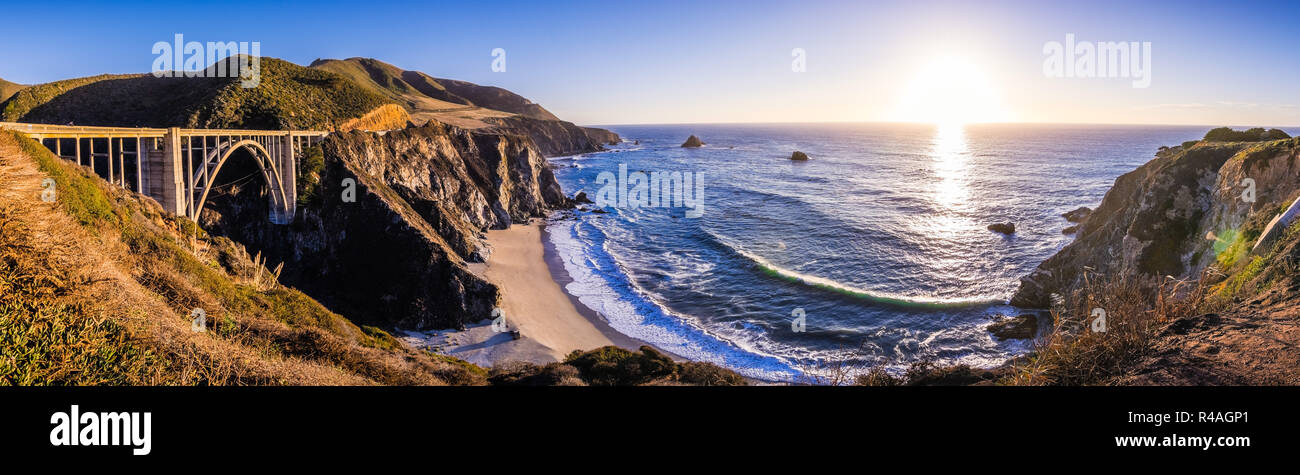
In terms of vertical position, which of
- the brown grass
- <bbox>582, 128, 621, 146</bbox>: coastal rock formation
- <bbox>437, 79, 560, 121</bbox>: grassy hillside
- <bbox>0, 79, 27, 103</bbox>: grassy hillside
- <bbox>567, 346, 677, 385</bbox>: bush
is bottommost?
<bbox>567, 346, 677, 385</bbox>: bush

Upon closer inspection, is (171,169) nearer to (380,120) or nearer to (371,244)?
(371,244)

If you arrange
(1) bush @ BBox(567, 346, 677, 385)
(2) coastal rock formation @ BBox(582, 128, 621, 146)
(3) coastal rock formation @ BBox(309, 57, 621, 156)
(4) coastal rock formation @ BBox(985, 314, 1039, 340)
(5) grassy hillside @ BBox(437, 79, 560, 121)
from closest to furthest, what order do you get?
(1) bush @ BBox(567, 346, 677, 385) < (4) coastal rock formation @ BBox(985, 314, 1039, 340) < (3) coastal rock formation @ BBox(309, 57, 621, 156) < (2) coastal rock formation @ BBox(582, 128, 621, 146) < (5) grassy hillside @ BBox(437, 79, 560, 121)

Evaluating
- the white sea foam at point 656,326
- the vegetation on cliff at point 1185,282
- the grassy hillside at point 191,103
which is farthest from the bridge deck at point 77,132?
the vegetation on cliff at point 1185,282

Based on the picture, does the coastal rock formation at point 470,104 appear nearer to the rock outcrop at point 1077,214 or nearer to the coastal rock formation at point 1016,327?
the rock outcrop at point 1077,214

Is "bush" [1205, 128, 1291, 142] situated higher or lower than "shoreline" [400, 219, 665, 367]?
higher

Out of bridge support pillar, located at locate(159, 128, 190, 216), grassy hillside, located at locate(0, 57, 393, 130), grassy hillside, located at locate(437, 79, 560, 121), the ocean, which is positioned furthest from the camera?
grassy hillside, located at locate(437, 79, 560, 121)

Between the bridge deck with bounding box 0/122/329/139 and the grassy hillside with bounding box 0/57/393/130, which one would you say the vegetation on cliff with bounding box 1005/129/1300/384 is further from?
the grassy hillside with bounding box 0/57/393/130

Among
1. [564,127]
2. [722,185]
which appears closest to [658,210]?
[722,185]
